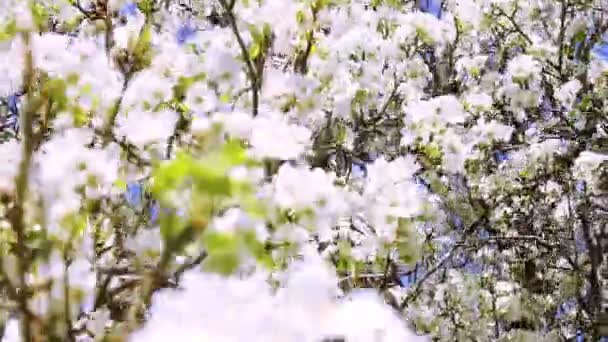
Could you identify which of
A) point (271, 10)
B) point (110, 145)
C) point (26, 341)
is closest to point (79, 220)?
point (26, 341)

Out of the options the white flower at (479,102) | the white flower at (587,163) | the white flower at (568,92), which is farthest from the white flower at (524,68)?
the white flower at (587,163)

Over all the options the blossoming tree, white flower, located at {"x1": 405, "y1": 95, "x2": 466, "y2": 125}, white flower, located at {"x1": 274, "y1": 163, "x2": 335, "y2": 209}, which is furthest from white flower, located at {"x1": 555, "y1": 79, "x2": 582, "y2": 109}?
white flower, located at {"x1": 274, "y1": 163, "x2": 335, "y2": 209}

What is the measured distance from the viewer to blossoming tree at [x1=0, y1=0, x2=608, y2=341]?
3.16 ft

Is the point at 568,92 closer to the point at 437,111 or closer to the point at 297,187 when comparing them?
the point at 437,111

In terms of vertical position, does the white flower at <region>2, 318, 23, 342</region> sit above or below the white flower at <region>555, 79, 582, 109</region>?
below

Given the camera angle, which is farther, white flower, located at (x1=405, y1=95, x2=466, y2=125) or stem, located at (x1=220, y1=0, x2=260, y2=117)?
white flower, located at (x1=405, y1=95, x2=466, y2=125)

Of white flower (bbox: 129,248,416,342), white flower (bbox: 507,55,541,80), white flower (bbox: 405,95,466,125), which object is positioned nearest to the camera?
white flower (bbox: 129,248,416,342)

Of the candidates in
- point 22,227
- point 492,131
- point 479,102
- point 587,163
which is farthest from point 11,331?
point 479,102

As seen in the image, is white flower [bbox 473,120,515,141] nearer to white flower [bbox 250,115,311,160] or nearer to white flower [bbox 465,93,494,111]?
white flower [bbox 465,93,494,111]

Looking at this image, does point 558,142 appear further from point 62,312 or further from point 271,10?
point 62,312

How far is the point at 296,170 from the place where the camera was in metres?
1.61

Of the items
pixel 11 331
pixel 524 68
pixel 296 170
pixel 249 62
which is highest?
pixel 524 68

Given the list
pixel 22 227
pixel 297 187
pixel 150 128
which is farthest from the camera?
pixel 150 128

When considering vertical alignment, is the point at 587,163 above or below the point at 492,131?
below
